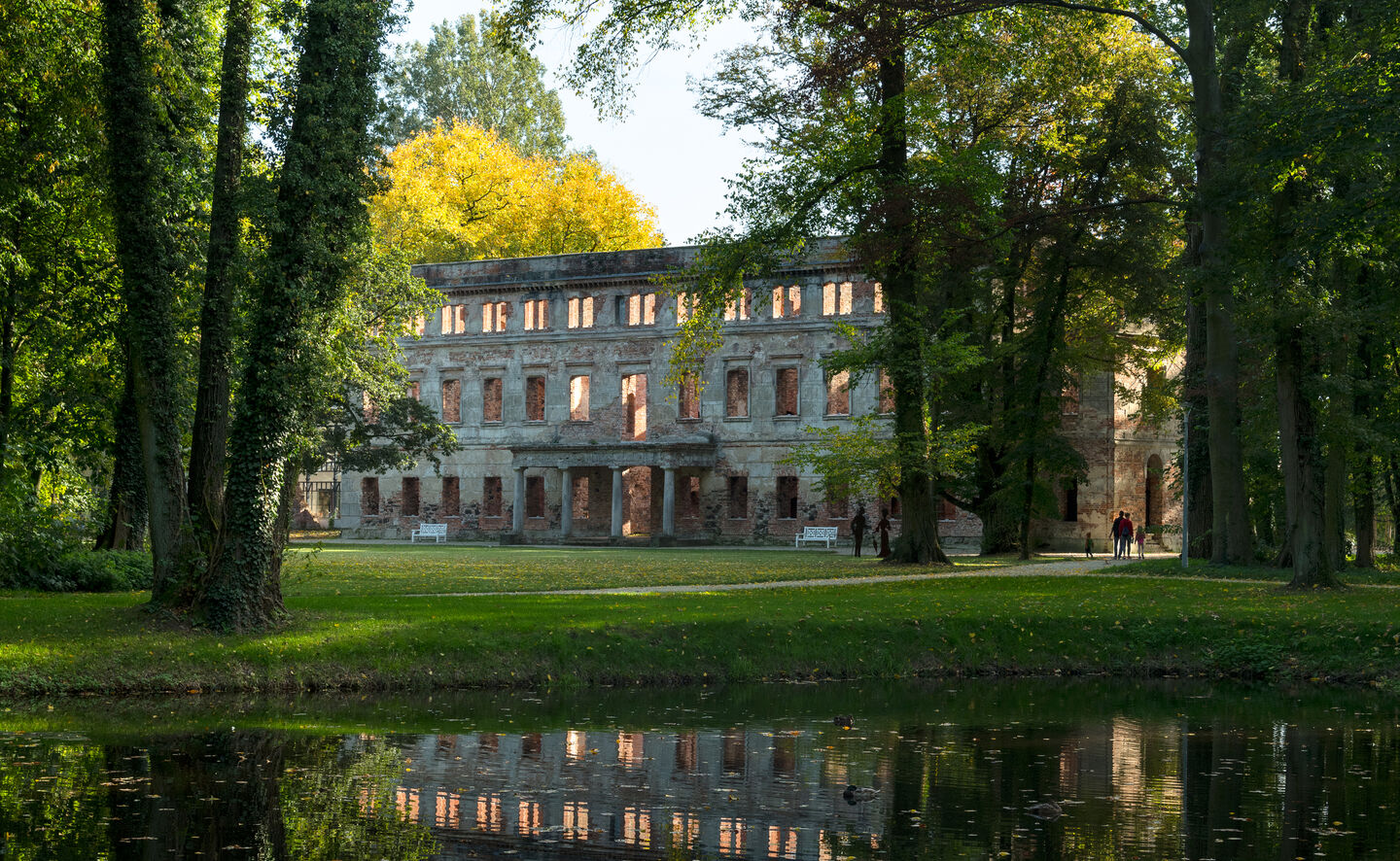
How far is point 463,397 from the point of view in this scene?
53.8 m

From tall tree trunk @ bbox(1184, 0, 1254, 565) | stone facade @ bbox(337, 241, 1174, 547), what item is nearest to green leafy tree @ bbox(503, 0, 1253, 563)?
tall tree trunk @ bbox(1184, 0, 1254, 565)

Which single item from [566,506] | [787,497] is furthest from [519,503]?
[787,497]

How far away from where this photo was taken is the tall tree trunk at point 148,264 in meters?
15.3

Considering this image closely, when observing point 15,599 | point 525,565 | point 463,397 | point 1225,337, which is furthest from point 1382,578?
point 463,397

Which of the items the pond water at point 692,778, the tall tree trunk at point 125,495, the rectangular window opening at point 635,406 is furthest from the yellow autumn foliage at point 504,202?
the pond water at point 692,778

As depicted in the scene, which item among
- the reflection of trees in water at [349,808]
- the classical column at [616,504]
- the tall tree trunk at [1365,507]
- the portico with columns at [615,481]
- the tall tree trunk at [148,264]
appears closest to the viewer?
the reflection of trees in water at [349,808]

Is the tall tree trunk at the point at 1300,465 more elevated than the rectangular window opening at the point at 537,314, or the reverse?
the rectangular window opening at the point at 537,314

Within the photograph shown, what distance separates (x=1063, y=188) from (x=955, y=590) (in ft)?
50.1

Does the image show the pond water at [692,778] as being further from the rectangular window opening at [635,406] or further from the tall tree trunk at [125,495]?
the rectangular window opening at [635,406]

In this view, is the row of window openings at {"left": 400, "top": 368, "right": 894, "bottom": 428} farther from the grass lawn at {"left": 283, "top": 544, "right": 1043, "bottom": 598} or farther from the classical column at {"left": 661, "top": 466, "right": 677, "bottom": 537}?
the grass lawn at {"left": 283, "top": 544, "right": 1043, "bottom": 598}

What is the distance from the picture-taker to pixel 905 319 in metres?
26.2

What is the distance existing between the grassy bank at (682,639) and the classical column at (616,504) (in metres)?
27.8

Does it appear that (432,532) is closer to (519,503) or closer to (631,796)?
(519,503)

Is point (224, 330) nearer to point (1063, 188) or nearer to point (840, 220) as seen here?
point (840, 220)
